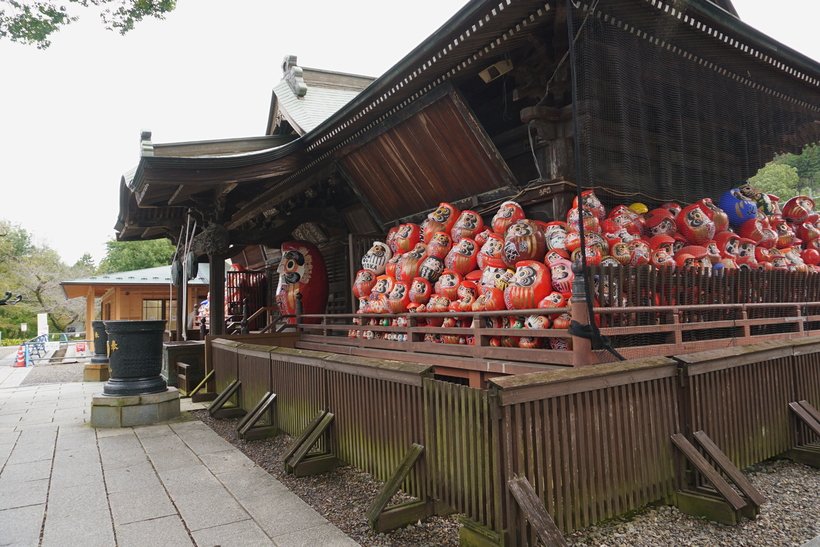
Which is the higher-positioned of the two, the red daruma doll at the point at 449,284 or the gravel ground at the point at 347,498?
the red daruma doll at the point at 449,284

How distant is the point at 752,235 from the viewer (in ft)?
25.9

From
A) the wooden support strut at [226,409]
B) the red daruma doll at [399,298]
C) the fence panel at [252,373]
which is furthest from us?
the red daruma doll at [399,298]

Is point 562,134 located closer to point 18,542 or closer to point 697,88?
point 697,88

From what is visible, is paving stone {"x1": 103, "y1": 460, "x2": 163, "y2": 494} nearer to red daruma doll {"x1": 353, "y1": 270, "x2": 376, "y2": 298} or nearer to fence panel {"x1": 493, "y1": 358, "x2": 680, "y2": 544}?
fence panel {"x1": 493, "y1": 358, "x2": 680, "y2": 544}

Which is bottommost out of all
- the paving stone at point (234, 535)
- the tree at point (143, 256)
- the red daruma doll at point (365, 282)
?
the paving stone at point (234, 535)

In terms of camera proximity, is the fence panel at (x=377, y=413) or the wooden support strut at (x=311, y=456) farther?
the wooden support strut at (x=311, y=456)

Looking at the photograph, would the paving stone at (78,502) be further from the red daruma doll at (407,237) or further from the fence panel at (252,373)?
the red daruma doll at (407,237)

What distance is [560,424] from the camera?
136 inches

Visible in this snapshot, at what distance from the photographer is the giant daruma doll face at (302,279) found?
457 inches

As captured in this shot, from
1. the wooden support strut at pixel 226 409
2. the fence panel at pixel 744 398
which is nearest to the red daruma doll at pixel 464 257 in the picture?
the fence panel at pixel 744 398

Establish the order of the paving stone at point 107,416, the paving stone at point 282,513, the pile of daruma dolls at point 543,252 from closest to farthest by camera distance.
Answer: the paving stone at point 282,513, the pile of daruma dolls at point 543,252, the paving stone at point 107,416

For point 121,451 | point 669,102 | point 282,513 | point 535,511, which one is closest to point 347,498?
point 282,513

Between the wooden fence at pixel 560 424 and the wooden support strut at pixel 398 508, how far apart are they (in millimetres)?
87

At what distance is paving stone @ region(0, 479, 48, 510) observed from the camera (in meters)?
4.50
